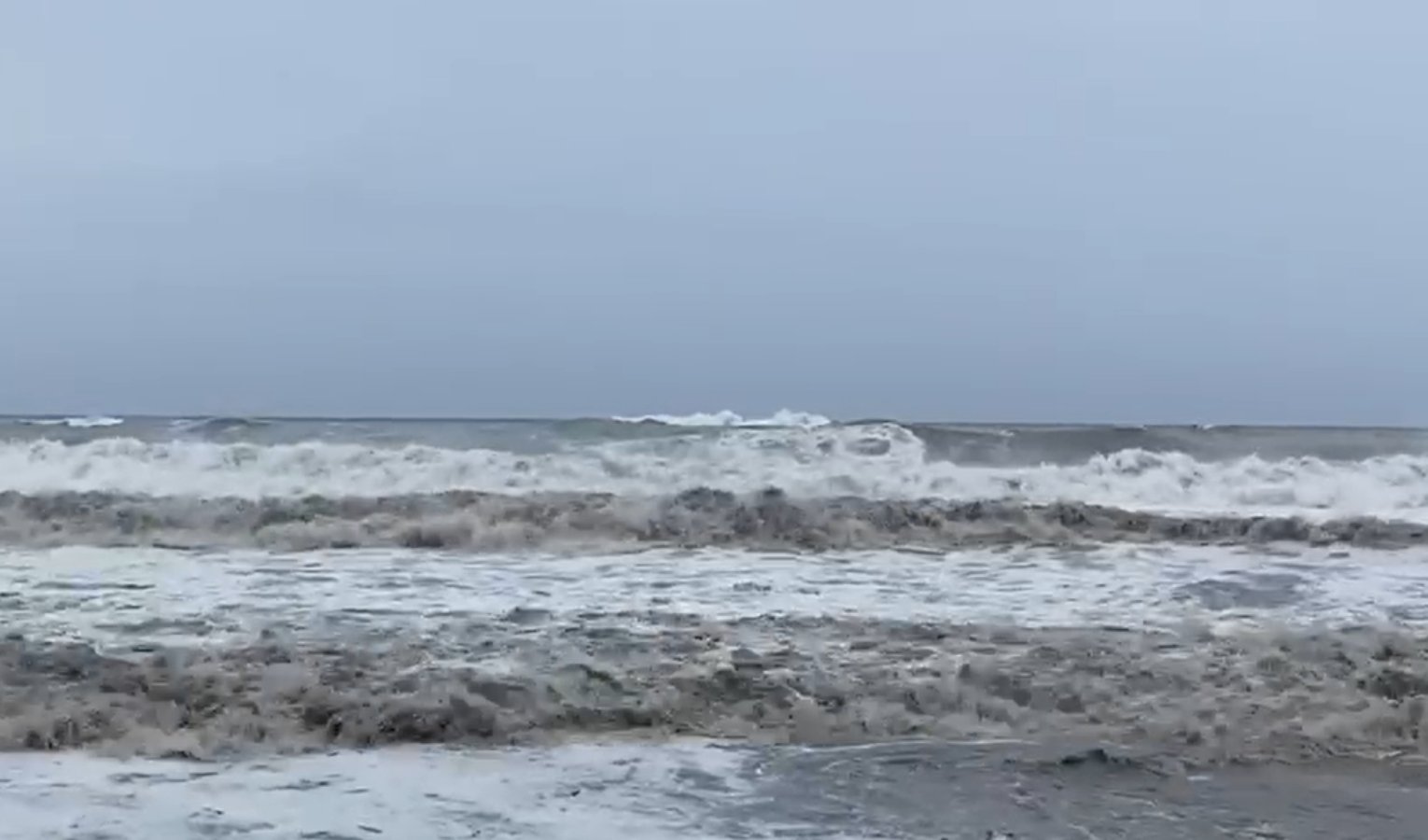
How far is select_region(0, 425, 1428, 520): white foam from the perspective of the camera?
47.2 ft

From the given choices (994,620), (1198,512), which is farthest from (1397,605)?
(1198,512)

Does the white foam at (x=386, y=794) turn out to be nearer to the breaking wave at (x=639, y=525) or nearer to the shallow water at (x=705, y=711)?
the shallow water at (x=705, y=711)

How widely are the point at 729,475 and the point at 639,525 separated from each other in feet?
15.6

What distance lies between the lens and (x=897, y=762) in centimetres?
410

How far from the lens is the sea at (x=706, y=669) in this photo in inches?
143

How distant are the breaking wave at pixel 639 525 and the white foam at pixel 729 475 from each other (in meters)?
1.40

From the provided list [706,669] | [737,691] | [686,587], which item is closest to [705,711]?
[737,691]

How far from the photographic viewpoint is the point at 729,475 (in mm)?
15938

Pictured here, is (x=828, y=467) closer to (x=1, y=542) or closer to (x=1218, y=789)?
(x=1, y=542)

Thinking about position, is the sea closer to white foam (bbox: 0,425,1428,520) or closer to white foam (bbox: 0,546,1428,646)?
white foam (bbox: 0,546,1428,646)

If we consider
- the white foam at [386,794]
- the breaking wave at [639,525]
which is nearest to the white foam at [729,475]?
the breaking wave at [639,525]

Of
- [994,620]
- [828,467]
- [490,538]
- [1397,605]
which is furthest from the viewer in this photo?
[828,467]

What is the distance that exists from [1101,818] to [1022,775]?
17.1 inches

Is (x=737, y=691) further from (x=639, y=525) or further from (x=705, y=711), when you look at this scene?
(x=639, y=525)
